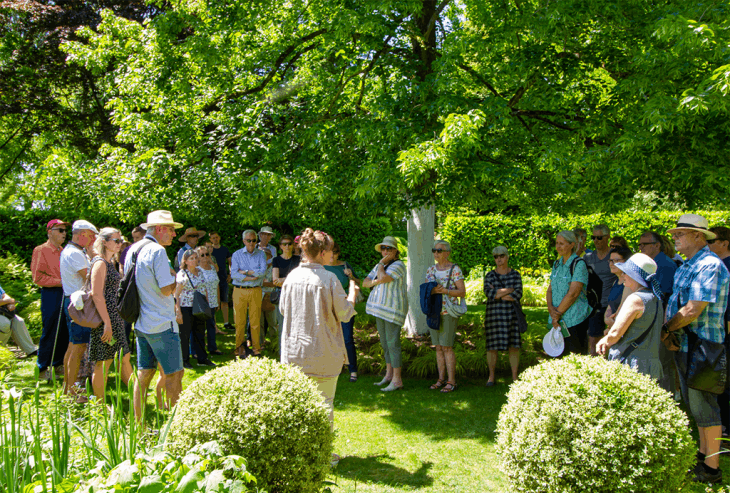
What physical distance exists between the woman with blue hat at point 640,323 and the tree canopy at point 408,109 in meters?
1.78

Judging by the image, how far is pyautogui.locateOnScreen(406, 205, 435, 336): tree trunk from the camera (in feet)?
33.0

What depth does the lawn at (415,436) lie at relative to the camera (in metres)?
4.48

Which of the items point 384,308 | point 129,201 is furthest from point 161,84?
point 384,308

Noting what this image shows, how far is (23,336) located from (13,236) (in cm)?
544

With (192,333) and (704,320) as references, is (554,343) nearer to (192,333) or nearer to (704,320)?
(704,320)

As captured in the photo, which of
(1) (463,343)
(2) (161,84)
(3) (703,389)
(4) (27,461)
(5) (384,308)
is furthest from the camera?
(1) (463,343)

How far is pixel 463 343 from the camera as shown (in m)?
9.41

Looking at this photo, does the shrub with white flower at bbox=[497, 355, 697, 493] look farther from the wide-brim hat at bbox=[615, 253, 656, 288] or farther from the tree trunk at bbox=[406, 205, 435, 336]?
the tree trunk at bbox=[406, 205, 435, 336]

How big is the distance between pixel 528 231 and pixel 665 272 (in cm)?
1218

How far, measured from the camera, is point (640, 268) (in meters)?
4.29

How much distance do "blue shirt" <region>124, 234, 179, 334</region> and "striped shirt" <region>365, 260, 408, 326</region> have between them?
280 cm

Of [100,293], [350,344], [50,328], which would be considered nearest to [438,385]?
[350,344]

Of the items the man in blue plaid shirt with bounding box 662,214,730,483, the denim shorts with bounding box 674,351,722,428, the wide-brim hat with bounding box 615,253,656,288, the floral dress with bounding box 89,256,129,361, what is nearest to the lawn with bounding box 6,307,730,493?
the man in blue plaid shirt with bounding box 662,214,730,483

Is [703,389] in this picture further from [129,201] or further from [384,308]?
[129,201]
